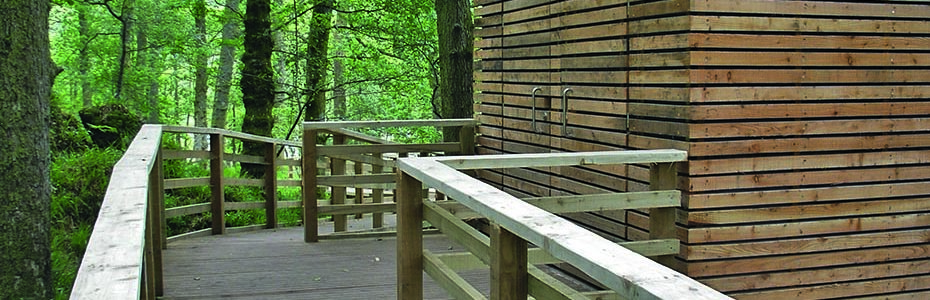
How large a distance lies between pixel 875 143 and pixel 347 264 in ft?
12.0

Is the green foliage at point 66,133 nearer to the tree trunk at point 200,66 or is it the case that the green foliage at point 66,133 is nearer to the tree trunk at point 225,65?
the tree trunk at point 225,65

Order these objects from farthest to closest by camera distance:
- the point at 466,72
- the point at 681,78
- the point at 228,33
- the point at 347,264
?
the point at 228,33 < the point at 466,72 < the point at 347,264 < the point at 681,78

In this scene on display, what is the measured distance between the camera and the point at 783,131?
515 centimetres

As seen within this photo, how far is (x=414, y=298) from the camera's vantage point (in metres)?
4.41

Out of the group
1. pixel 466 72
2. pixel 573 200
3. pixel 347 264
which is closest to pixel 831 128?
pixel 573 200

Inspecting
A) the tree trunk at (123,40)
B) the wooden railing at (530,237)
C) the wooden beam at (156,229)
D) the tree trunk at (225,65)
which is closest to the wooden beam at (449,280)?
the wooden railing at (530,237)

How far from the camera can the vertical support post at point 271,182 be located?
927 centimetres

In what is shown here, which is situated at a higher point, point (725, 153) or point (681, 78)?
point (681, 78)

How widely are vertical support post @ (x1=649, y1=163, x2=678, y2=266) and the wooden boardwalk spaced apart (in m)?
1.40

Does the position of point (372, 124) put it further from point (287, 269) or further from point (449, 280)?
point (449, 280)

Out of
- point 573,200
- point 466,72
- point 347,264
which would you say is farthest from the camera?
point 466,72

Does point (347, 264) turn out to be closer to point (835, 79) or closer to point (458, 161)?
point (458, 161)

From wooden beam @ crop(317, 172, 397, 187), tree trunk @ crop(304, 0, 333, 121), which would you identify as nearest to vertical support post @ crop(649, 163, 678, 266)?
wooden beam @ crop(317, 172, 397, 187)

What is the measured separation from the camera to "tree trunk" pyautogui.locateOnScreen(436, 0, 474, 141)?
979cm
